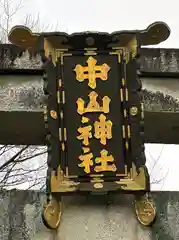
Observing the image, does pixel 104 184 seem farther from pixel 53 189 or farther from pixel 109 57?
pixel 109 57

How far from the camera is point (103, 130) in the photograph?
277 centimetres

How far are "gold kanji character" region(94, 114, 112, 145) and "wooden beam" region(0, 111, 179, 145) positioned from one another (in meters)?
0.33

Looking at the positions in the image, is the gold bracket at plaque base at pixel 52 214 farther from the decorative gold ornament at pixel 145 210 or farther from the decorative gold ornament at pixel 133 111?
the decorative gold ornament at pixel 133 111

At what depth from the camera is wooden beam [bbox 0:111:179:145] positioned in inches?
118

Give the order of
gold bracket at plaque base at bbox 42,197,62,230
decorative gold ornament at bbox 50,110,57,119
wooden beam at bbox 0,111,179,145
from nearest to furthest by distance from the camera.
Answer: gold bracket at plaque base at bbox 42,197,62,230 < decorative gold ornament at bbox 50,110,57,119 < wooden beam at bbox 0,111,179,145

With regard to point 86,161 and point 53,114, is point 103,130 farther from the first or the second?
point 53,114

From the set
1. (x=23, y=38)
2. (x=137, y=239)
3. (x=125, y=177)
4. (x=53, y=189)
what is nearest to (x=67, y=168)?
(x=53, y=189)

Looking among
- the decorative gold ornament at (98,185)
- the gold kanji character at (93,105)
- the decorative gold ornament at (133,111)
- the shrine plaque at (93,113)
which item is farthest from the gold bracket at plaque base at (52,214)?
the decorative gold ornament at (133,111)

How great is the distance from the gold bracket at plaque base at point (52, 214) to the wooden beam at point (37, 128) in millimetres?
566

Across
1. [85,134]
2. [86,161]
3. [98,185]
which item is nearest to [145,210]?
[98,185]

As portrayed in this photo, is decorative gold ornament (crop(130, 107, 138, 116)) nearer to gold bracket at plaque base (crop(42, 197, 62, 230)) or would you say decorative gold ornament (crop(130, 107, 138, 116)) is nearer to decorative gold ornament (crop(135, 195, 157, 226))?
decorative gold ornament (crop(135, 195, 157, 226))

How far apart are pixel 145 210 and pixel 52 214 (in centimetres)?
53

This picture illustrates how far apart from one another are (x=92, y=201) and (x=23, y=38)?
1.05 m

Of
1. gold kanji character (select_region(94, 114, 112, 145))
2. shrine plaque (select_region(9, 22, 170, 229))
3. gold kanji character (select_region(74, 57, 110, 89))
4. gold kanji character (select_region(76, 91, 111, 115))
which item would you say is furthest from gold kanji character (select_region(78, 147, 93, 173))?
gold kanji character (select_region(74, 57, 110, 89))
